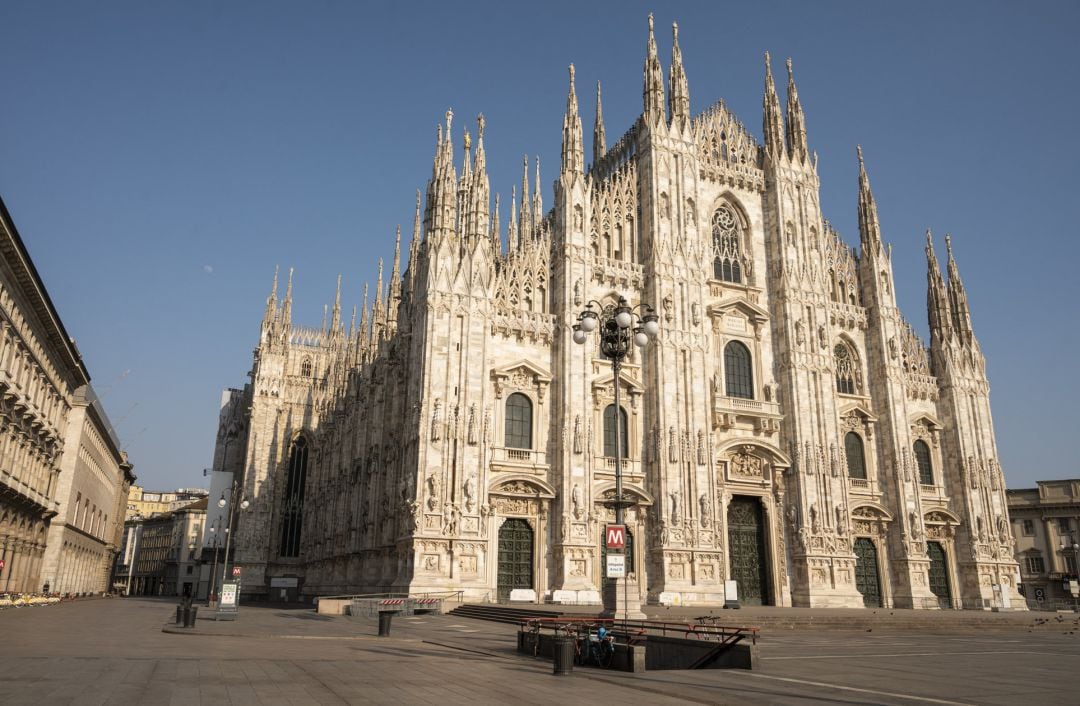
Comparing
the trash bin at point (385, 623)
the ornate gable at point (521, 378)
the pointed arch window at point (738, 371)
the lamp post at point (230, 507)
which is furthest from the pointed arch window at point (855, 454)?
the lamp post at point (230, 507)

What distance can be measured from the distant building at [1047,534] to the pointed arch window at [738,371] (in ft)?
119

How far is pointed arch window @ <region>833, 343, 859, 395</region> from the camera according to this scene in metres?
42.7

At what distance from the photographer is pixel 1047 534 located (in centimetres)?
6241

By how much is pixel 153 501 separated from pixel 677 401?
445ft

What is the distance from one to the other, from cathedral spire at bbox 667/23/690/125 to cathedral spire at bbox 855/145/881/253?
12.4 meters

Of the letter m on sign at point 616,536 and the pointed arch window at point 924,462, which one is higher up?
the pointed arch window at point 924,462

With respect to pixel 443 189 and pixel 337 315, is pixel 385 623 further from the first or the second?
pixel 337 315

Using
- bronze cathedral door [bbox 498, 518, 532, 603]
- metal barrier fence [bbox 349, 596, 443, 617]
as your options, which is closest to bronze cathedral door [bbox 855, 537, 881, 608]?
bronze cathedral door [bbox 498, 518, 532, 603]

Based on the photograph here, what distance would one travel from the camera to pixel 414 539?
30.5 meters

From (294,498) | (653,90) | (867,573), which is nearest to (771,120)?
(653,90)

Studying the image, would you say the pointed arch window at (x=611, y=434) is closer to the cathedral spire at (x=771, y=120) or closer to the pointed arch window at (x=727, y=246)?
the pointed arch window at (x=727, y=246)

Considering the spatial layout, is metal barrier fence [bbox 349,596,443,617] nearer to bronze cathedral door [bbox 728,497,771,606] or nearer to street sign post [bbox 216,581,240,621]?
street sign post [bbox 216,581,240,621]

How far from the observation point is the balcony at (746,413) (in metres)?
38.3

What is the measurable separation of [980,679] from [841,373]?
3219 centimetres
